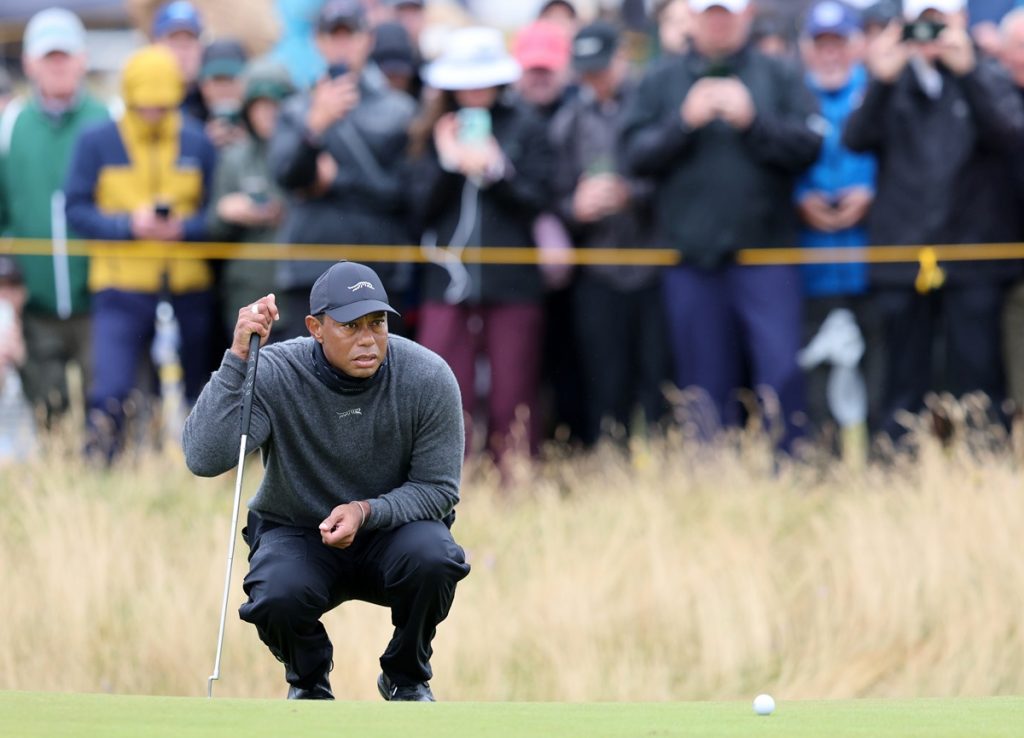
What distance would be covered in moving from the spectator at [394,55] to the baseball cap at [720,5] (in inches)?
77.1

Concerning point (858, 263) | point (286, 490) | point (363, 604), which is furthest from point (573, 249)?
point (286, 490)

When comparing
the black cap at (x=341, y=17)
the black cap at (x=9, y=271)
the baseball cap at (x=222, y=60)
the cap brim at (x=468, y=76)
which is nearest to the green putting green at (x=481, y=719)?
the cap brim at (x=468, y=76)

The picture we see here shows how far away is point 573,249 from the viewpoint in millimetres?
12250

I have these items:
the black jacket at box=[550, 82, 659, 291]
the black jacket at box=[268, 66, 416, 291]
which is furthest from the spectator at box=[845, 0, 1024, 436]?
the black jacket at box=[268, 66, 416, 291]

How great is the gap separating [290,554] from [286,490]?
Answer: 24 cm

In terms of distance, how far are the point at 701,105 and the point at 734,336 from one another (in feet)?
4.41

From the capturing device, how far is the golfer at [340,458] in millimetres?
7496

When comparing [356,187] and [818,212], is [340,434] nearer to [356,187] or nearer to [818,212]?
[356,187]

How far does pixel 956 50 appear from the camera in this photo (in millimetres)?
11188

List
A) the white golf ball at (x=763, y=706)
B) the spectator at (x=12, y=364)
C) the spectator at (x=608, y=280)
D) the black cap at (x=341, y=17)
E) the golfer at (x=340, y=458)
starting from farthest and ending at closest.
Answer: the spectator at (x=12, y=364) < the black cap at (x=341, y=17) < the spectator at (x=608, y=280) < the golfer at (x=340, y=458) < the white golf ball at (x=763, y=706)

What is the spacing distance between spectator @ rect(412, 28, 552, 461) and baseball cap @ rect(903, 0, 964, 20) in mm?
2154

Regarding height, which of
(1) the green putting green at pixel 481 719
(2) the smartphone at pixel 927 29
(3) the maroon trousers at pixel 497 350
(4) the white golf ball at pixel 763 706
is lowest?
(1) the green putting green at pixel 481 719

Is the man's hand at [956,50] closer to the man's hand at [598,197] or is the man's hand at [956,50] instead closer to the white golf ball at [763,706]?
the man's hand at [598,197]

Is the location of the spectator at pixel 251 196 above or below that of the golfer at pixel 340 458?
above
